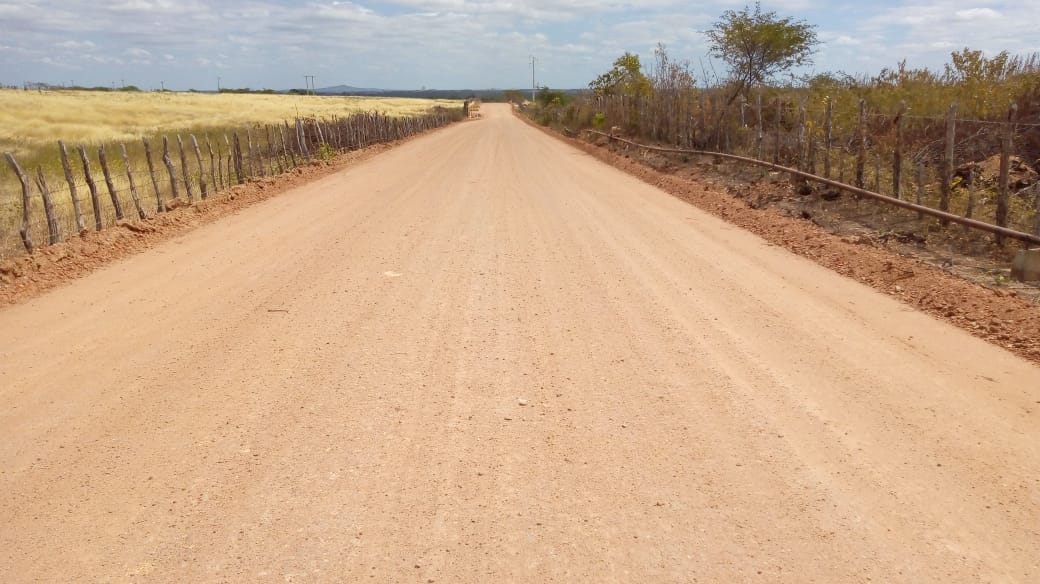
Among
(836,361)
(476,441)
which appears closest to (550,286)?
(836,361)

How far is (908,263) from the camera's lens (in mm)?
8227

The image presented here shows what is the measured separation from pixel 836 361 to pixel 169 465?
460cm

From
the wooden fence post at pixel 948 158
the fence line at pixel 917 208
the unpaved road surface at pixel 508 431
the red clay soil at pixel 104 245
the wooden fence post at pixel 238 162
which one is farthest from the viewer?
the wooden fence post at pixel 238 162

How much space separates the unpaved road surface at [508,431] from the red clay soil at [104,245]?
0.45m

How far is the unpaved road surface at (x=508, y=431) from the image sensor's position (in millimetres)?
3199

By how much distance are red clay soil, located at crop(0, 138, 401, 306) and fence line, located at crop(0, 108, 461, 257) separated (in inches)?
14.0

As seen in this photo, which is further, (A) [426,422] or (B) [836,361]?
(B) [836,361]

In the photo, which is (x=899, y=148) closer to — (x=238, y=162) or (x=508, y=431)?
(x=508, y=431)

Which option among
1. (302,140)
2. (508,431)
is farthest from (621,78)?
(508,431)

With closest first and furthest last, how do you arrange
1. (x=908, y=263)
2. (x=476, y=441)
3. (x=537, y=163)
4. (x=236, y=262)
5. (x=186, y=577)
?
(x=186, y=577)
(x=476, y=441)
(x=908, y=263)
(x=236, y=262)
(x=537, y=163)

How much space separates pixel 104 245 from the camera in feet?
31.8

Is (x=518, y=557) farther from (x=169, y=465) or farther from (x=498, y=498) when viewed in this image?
(x=169, y=465)

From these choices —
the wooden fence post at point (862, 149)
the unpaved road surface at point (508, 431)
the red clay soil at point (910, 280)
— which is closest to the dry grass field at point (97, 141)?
the unpaved road surface at point (508, 431)

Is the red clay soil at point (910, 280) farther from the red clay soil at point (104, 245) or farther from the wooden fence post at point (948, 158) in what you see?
the red clay soil at point (104, 245)
